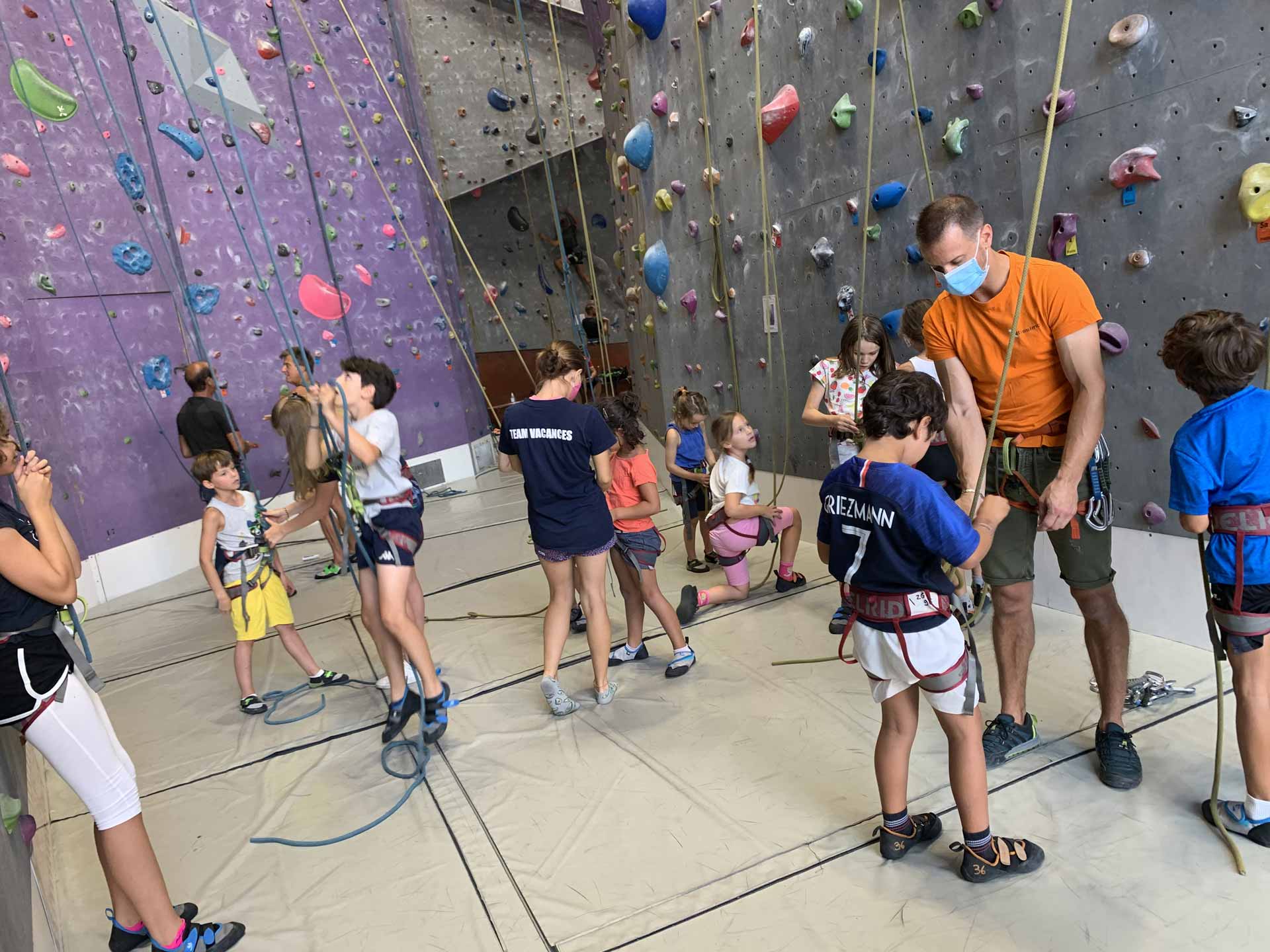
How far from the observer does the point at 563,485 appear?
2830 mm

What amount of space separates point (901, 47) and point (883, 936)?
3332mm

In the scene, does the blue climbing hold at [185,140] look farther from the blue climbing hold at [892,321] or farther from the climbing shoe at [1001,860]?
the climbing shoe at [1001,860]

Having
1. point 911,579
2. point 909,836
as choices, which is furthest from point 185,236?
point 909,836

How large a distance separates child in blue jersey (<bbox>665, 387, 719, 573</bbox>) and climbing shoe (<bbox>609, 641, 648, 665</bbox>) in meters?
0.78

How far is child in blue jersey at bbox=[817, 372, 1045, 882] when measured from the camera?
5.57 feet

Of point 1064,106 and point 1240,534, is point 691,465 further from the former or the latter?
point 1240,534

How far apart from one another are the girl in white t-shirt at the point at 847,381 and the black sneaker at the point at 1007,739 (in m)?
1.29

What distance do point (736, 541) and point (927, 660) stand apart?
6.59 feet

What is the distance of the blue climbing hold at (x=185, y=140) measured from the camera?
6.50m

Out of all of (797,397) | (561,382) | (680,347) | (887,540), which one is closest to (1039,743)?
(887,540)

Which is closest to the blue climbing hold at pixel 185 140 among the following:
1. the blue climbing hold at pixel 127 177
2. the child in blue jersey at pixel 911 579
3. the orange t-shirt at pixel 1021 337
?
the blue climbing hold at pixel 127 177

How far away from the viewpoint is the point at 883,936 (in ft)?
5.84

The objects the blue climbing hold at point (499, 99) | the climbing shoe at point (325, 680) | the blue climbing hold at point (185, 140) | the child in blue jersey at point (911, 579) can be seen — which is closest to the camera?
the child in blue jersey at point (911, 579)

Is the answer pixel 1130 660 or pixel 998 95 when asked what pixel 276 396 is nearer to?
pixel 998 95
